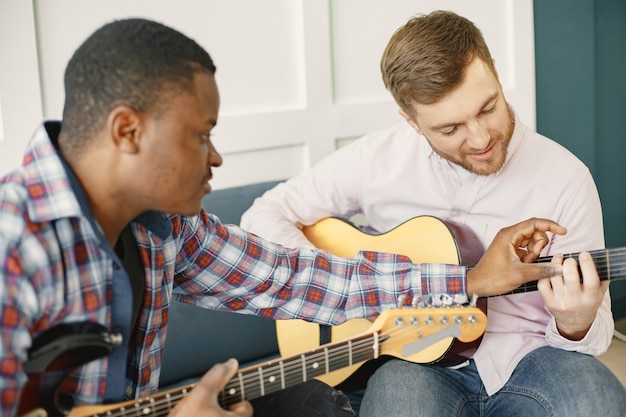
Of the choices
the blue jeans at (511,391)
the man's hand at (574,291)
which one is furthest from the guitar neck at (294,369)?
the man's hand at (574,291)

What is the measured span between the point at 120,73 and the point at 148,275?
35 cm

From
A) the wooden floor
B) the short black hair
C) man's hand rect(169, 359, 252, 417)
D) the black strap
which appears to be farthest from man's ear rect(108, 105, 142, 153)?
the wooden floor

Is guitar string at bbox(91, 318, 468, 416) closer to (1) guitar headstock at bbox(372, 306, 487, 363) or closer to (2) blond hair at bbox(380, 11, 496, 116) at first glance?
(1) guitar headstock at bbox(372, 306, 487, 363)

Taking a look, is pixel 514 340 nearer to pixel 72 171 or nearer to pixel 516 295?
pixel 516 295

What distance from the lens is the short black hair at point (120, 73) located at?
112cm

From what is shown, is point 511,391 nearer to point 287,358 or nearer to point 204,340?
point 287,358

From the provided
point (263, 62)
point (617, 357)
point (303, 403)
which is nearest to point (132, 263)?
point (303, 403)

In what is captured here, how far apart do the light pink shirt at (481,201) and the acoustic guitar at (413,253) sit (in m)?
0.04

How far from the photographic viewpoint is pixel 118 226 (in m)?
1.23

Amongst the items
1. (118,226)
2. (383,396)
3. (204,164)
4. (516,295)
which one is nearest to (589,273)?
(516,295)

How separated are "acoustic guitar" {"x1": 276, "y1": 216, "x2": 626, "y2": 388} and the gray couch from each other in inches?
3.7

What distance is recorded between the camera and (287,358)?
4.22ft

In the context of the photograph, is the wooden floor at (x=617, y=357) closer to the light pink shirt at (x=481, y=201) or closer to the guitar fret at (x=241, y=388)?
the light pink shirt at (x=481, y=201)

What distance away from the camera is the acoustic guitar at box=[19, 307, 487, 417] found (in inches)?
44.1
